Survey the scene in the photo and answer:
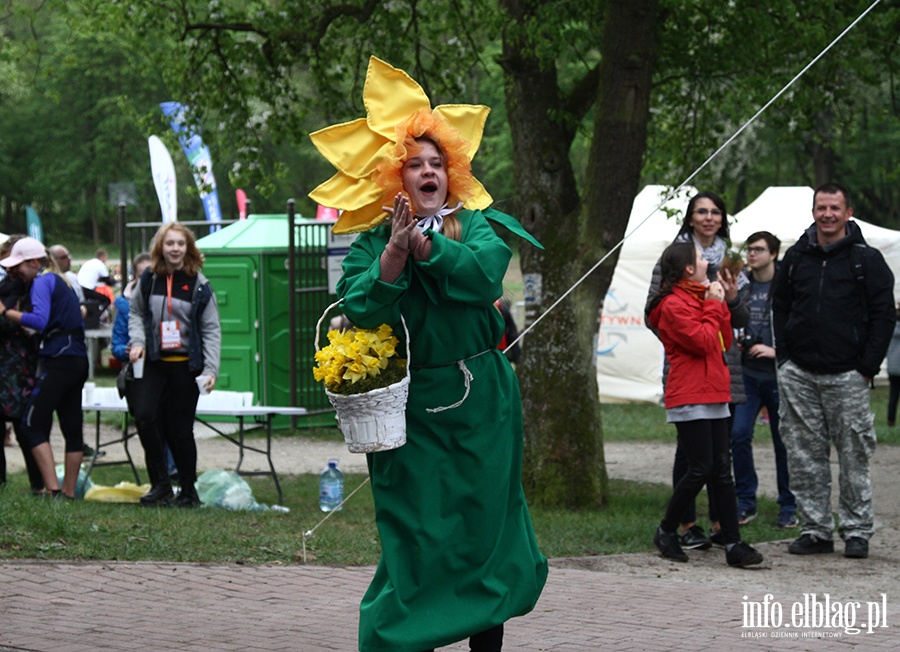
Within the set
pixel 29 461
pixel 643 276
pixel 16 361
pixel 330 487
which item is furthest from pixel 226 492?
pixel 643 276

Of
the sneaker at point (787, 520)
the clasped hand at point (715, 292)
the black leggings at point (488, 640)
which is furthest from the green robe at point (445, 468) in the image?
the sneaker at point (787, 520)

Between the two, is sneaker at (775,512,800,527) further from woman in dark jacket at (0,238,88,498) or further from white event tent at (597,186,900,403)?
white event tent at (597,186,900,403)

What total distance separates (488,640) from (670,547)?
345 cm

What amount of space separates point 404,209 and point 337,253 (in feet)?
39.0

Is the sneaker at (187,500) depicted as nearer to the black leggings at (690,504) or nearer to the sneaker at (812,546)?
the black leggings at (690,504)

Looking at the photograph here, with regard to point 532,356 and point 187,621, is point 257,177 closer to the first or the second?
point 532,356

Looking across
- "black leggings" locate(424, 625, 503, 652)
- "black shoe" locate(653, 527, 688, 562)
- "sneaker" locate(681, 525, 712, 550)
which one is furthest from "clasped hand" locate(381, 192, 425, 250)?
"sneaker" locate(681, 525, 712, 550)

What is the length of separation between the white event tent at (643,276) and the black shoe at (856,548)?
1138 cm

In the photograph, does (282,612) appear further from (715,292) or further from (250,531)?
(715,292)

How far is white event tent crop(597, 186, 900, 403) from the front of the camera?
1917 cm

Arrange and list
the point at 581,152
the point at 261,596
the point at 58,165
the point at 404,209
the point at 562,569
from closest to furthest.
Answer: the point at 404,209 → the point at 261,596 → the point at 562,569 → the point at 581,152 → the point at 58,165

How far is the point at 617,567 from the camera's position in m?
7.43

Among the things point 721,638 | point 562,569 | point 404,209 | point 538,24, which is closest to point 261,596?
point 562,569

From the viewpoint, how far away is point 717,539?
25.8 feet
